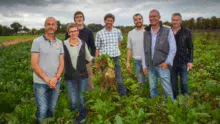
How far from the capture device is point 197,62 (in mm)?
10914

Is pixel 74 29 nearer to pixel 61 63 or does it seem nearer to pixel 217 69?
pixel 61 63

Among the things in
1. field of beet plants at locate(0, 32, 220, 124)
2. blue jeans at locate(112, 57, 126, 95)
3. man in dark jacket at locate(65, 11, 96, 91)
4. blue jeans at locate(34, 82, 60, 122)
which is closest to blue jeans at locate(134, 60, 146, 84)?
field of beet plants at locate(0, 32, 220, 124)

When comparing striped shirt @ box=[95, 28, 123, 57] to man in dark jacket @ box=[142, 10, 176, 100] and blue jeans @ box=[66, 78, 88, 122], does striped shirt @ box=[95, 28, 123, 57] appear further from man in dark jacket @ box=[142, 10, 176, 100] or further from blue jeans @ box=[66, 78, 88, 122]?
blue jeans @ box=[66, 78, 88, 122]


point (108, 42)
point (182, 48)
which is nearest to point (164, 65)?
point (182, 48)

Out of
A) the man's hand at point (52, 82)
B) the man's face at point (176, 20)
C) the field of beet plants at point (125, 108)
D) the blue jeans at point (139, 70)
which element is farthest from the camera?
the blue jeans at point (139, 70)

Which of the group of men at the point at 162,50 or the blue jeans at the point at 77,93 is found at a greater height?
the group of men at the point at 162,50

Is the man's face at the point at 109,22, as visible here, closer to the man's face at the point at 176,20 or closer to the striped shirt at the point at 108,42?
the striped shirt at the point at 108,42

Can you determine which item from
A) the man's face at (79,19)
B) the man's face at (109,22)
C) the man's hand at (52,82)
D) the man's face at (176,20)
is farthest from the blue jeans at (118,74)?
the man's hand at (52,82)

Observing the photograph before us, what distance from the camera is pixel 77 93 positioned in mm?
4625

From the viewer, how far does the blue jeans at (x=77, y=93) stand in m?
4.54

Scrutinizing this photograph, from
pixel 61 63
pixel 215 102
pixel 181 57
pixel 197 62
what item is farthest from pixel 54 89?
pixel 197 62

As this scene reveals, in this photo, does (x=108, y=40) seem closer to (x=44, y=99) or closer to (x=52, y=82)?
(x=52, y=82)

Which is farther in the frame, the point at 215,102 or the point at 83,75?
the point at 215,102

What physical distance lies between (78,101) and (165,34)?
2006 mm
